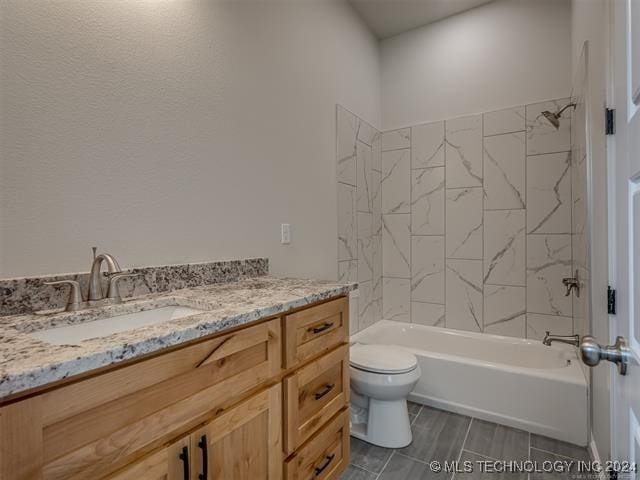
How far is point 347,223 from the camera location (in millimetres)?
2572

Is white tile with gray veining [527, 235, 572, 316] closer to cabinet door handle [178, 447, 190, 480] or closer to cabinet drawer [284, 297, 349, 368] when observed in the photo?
cabinet drawer [284, 297, 349, 368]

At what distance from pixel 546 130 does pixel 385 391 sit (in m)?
2.17

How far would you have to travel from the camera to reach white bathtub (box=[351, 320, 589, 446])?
6.16 feet

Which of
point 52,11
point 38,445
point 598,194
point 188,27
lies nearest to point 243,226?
point 188,27

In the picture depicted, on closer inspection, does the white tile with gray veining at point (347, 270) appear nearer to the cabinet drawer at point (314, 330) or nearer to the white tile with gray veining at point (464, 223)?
the white tile with gray veining at point (464, 223)

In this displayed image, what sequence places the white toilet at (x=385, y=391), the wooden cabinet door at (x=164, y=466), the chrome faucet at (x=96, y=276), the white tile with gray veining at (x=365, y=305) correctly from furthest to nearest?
1. the white tile with gray veining at (x=365, y=305)
2. the white toilet at (x=385, y=391)
3. the chrome faucet at (x=96, y=276)
4. the wooden cabinet door at (x=164, y=466)

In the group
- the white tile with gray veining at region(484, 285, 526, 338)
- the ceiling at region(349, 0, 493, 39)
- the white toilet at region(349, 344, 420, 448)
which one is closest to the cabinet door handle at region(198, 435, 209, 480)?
the white toilet at region(349, 344, 420, 448)

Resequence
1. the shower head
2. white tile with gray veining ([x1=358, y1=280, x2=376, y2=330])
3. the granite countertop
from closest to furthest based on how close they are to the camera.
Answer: the granite countertop → the shower head → white tile with gray veining ([x1=358, y1=280, x2=376, y2=330])

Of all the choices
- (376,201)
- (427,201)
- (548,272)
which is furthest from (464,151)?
(548,272)

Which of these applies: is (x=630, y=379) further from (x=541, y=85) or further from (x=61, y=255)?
(x=541, y=85)

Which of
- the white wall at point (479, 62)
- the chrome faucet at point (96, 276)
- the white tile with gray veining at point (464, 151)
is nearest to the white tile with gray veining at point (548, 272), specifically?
the white tile with gray veining at point (464, 151)

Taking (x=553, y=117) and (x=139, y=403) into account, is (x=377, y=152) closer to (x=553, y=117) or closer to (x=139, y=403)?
(x=553, y=117)

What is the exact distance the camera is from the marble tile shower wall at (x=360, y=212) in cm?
252

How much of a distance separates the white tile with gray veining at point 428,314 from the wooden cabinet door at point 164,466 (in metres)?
2.46
